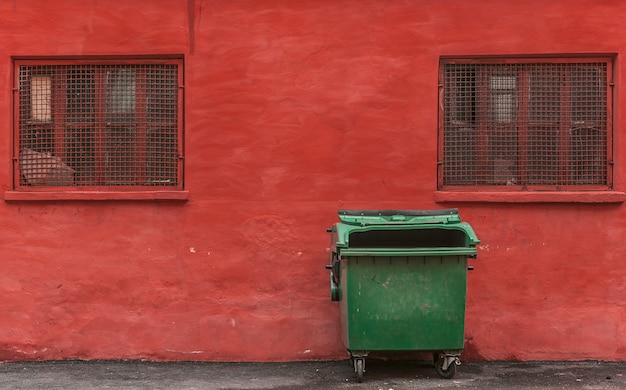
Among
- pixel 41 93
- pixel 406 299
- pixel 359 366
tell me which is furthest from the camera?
pixel 41 93

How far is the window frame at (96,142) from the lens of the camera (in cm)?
820

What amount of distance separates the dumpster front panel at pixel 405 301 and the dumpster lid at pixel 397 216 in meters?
0.34

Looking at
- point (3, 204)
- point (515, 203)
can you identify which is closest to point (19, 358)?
point (3, 204)

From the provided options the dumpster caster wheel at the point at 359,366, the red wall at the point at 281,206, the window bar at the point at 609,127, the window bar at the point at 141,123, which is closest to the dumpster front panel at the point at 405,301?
the dumpster caster wheel at the point at 359,366

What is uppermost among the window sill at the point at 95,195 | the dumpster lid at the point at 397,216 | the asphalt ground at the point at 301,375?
the window sill at the point at 95,195

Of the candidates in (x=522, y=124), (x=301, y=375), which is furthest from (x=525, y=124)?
(x=301, y=375)

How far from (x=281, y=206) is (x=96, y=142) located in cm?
183

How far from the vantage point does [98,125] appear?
27.4 ft

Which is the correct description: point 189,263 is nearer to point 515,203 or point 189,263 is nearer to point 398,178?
point 398,178

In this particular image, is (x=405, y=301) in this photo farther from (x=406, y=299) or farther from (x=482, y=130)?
(x=482, y=130)

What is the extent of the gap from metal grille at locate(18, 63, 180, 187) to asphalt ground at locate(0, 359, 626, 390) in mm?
1699

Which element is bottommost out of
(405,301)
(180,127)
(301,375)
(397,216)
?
(301,375)

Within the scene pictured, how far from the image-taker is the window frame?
820cm

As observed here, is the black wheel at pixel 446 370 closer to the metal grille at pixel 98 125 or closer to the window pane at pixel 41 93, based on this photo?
the metal grille at pixel 98 125
